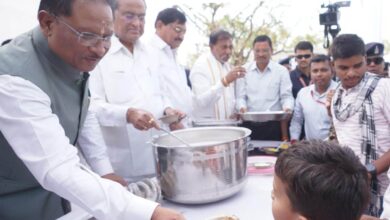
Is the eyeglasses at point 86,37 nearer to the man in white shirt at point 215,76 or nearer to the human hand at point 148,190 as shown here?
the human hand at point 148,190

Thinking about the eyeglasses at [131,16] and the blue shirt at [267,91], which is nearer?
the eyeglasses at [131,16]

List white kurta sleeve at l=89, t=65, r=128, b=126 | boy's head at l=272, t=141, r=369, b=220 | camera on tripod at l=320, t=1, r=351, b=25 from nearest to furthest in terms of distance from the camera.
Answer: boy's head at l=272, t=141, r=369, b=220 < white kurta sleeve at l=89, t=65, r=128, b=126 < camera on tripod at l=320, t=1, r=351, b=25

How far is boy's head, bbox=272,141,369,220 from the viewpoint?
0.67 metres

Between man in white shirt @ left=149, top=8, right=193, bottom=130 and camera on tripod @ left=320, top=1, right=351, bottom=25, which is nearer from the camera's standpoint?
man in white shirt @ left=149, top=8, right=193, bottom=130

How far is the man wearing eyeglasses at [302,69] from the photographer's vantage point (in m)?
3.12

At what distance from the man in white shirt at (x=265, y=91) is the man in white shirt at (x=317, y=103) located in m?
0.16

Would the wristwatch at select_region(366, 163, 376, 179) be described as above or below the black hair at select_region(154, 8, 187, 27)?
below

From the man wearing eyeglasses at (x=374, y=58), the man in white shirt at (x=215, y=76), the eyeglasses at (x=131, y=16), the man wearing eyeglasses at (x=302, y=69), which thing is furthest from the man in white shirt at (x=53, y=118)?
the man wearing eyeglasses at (x=302, y=69)

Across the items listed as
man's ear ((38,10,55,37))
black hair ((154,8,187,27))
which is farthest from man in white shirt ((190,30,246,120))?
man's ear ((38,10,55,37))

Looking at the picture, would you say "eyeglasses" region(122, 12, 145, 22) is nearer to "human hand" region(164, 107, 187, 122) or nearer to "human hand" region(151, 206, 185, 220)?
"human hand" region(164, 107, 187, 122)

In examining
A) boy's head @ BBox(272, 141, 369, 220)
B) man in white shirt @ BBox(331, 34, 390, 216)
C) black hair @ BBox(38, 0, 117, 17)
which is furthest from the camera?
man in white shirt @ BBox(331, 34, 390, 216)

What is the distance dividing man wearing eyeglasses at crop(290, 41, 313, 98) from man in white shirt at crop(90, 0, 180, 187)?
1.91m

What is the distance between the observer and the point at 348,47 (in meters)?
A: 1.56

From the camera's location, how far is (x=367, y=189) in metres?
0.70
